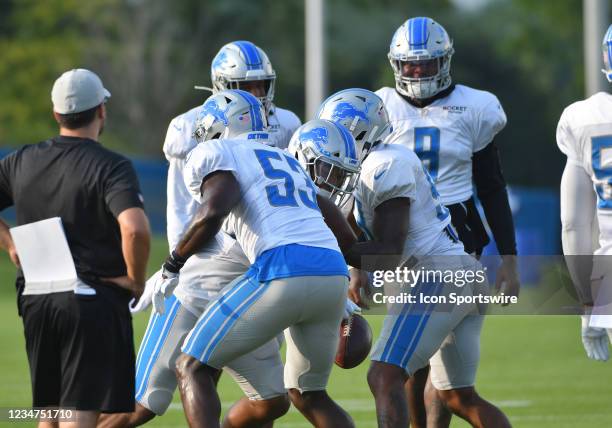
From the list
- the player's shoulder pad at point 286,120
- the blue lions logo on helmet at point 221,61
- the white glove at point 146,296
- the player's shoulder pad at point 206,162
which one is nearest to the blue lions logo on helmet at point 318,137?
the player's shoulder pad at point 206,162

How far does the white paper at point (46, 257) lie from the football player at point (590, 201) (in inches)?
86.9

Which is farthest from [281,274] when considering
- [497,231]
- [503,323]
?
[503,323]

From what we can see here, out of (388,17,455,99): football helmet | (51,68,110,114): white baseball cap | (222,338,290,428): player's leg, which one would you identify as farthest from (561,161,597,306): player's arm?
(51,68,110,114): white baseball cap

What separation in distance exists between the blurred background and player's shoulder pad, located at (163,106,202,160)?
88.3ft

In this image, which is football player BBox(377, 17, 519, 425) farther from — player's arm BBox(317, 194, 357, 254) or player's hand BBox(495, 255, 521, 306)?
player's arm BBox(317, 194, 357, 254)

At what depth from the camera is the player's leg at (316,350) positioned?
5.14m

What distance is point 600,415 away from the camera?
802 cm

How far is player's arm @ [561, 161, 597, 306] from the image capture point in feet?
18.1

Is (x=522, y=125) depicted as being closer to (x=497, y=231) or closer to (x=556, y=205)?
(x=556, y=205)

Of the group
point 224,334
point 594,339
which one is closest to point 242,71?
point 224,334

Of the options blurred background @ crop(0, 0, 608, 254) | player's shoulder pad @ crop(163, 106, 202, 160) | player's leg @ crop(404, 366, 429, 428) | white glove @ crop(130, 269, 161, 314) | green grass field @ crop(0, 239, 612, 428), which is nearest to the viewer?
white glove @ crop(130, 269, 161, 314)

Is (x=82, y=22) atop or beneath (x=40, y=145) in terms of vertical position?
beneath

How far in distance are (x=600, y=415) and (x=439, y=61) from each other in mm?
2785

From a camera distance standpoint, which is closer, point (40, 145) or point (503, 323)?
point (40, 145)
